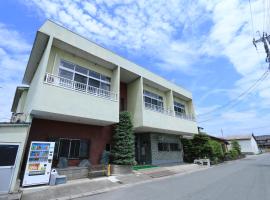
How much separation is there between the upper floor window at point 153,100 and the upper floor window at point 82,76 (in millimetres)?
4495

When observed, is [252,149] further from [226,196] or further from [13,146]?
[13,146]

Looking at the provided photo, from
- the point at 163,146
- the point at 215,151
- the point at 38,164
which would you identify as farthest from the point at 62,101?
the point at 215,151

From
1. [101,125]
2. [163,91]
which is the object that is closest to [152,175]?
[101,125]

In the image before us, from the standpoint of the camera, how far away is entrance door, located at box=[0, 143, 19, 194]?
6.96 meters

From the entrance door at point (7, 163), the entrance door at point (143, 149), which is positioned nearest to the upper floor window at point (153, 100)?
the entrance door at point (143, 149)

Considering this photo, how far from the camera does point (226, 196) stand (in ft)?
21.4

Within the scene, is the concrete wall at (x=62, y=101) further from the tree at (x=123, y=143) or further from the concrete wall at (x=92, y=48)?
the tree at (x=123, y=143)

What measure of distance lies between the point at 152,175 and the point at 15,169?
322 inches

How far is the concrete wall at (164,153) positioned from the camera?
16.4 meters

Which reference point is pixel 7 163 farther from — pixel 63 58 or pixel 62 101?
pixel 63 58

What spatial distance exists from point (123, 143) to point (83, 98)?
4466 millimetres

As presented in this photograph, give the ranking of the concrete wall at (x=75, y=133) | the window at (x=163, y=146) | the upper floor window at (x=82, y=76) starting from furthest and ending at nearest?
1. the window at (x=163, y=146)
2. the upper floor window at (x=82, y=76)
3. the concrete wall at (x=75, y=133)

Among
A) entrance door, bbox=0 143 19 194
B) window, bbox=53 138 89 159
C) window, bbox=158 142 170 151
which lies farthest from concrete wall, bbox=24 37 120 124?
window, bbox=158 142 170 151

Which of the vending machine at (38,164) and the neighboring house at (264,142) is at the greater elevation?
the neighboring house at (264,142)
